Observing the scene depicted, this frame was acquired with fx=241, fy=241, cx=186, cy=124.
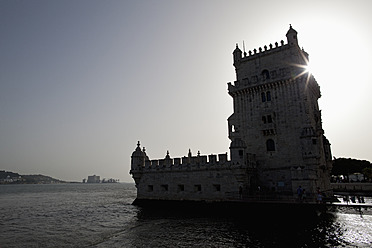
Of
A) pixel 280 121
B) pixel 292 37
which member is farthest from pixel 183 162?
pixel 292 37

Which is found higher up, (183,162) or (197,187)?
(183,162)

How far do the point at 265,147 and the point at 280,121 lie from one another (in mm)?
3645

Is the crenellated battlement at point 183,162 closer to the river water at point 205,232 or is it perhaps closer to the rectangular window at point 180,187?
the rectangular window at point 180,187

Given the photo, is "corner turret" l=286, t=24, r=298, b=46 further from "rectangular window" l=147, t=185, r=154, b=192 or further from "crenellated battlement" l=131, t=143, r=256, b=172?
"rectangular window" l=147, t=185, r=154, b=192

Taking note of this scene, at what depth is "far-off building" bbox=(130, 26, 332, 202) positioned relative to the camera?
26.8 metres

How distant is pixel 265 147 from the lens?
29.8 m

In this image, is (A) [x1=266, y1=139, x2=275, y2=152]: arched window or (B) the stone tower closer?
(B) the stone tower

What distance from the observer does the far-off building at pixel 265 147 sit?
26750 millimetres

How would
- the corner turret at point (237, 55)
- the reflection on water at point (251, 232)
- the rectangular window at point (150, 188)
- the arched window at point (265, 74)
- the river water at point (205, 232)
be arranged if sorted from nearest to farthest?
the reflection on water at point (251, 232) → the river water at point (205, 232) → the arched window at point (265, 74) → the corner turret at point (237, 55) → the rectangular window at point (150, 188)

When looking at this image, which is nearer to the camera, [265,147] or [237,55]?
[265,147]

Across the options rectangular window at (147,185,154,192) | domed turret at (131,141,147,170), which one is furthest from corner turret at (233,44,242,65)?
rectangular window at (147,185,154,192)

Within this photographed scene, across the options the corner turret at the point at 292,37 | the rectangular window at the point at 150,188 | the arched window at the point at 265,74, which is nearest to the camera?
the corner turret at the point at 292,37

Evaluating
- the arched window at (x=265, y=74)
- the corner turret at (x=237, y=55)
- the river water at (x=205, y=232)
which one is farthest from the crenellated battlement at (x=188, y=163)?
the corner turret at (x=237, y=55)

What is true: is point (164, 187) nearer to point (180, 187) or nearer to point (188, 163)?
point (180, 187)
